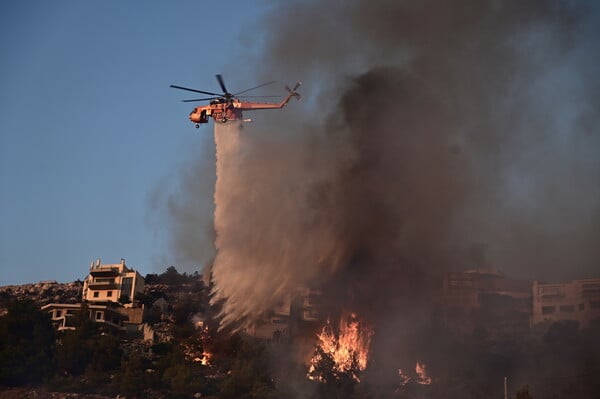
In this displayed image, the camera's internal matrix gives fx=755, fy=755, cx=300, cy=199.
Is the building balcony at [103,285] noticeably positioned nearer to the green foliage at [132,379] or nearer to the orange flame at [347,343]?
the green foliage at [132,379]

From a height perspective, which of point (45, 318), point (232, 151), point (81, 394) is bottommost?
point (81, 394)

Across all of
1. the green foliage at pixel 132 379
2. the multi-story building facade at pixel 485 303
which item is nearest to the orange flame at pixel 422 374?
the multi-story building facade at pixel 485 303

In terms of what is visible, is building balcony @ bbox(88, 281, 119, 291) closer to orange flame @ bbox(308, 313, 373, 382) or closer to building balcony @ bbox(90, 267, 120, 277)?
building balcony @ bbox(90, 267, 120, 277)

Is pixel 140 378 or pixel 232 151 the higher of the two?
pixel 232 151

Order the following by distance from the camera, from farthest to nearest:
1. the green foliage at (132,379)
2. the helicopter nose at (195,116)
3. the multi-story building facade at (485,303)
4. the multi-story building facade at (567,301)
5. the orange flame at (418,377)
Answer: the multi-story building facade at (567,301) < the multi-story building facade at (485,303) < the helicopter nose at (195,116) < the orange flame at (418,377) < the green foliage at (132,379)

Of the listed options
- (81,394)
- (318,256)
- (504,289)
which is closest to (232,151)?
(318,256)

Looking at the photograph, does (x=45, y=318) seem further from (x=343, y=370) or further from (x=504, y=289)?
(x=504, y=289)
